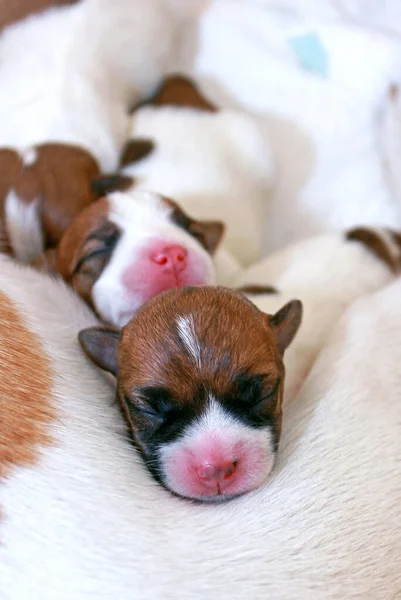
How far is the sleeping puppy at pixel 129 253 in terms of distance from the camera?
142cm

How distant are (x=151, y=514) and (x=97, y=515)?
93 millimetres

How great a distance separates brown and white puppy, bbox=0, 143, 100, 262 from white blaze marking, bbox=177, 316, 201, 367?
2.53 ft

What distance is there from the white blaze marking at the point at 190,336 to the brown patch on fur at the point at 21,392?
244 mm

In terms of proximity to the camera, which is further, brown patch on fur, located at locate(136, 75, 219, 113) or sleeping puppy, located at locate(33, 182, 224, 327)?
brown patch on fur, located at locate(136, 75, 219, 113)

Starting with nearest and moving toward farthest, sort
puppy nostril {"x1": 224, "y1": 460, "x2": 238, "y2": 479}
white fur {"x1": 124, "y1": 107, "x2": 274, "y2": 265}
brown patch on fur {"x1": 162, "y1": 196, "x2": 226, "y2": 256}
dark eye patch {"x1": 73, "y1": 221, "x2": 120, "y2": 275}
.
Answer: puppy nostril {"x1": 224, "y1": 460, "x2": 238, "y2": 479} < dark eye patch {"x1": 73, "y1": 221, "x2": 120, "y2": 275} < brown patch on fur {"x1": 162, "y1": 196, "x2": 226, "y2": 256} < white fur {"x1": 124, "y1": 107, "x2": 274, "y2": 265}

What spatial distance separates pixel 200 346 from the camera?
1127 millimetres

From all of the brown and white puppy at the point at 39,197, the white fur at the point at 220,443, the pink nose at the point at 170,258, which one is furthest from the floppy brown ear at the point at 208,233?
the white fur at the point at 220,443

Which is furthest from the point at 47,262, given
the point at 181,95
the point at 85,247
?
the point at 181,95

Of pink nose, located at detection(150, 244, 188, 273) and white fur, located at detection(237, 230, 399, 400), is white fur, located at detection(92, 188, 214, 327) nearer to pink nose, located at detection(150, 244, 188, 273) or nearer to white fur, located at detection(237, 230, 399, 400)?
pink nose, located at detection(150, 244, 188, 273)

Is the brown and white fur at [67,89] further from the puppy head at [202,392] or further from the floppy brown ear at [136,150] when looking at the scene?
the puppy head at [202,392]

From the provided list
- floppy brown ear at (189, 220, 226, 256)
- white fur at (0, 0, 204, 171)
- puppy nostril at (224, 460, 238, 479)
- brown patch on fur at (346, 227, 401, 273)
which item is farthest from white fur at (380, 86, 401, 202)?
puppy nostril at (224, 460, 238, 479)

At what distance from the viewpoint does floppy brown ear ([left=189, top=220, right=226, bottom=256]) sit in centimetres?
167

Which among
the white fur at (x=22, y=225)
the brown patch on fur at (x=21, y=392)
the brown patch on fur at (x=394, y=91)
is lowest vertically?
the white fur at (x=22, y=225)

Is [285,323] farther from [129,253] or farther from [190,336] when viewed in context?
[129,253]
